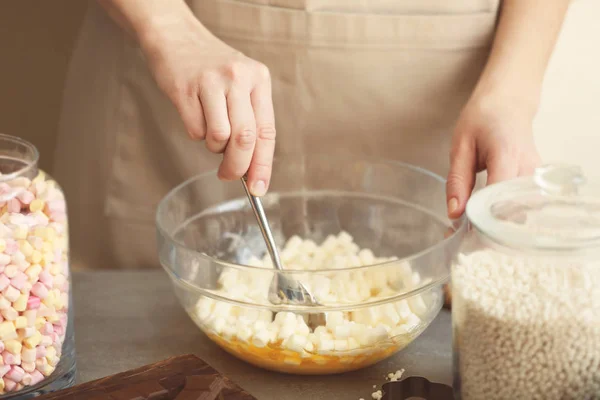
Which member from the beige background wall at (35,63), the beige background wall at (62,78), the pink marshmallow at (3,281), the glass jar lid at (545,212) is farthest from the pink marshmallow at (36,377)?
the beige background wall at (35,63)

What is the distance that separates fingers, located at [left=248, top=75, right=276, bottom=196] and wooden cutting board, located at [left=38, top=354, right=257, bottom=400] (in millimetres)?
203

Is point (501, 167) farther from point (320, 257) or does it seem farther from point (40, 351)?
point (40, 351)

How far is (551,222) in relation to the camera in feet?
1.98

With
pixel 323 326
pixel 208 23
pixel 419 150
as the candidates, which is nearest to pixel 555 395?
pixel 323 326

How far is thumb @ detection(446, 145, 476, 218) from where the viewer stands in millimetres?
815

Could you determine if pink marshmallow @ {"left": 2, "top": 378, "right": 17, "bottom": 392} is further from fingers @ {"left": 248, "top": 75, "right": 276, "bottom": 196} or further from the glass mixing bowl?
fingers @ {"left": 248, "top": 75, "right": 276, "bottom": 196}

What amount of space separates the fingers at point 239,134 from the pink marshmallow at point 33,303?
0.75ft

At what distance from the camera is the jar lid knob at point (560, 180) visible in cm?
61

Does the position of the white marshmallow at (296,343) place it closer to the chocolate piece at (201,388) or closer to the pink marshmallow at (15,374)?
the chocolate piece at (201,388)

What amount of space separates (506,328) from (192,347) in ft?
1.26

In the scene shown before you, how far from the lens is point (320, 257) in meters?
0.95

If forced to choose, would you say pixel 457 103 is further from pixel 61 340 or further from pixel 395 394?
pixel 61 340

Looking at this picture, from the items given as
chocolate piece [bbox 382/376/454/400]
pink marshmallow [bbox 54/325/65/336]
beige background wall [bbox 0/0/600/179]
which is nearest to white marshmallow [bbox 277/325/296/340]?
chocolate piece [bbox 382/376/454/400]

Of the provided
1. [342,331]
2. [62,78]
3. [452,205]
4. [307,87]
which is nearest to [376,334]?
[342,331]
